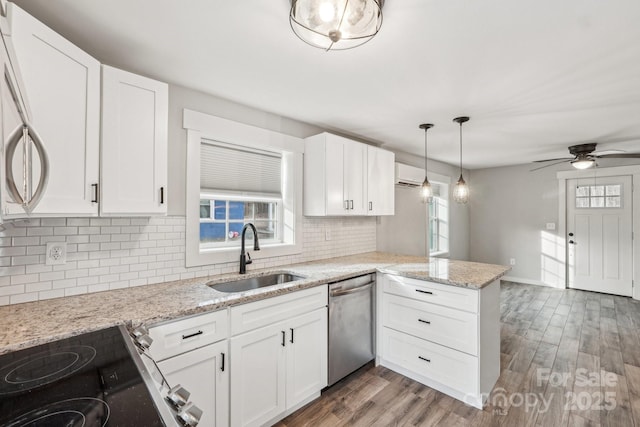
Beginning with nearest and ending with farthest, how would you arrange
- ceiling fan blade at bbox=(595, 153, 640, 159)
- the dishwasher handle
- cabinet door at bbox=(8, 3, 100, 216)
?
cabinet door at bbox=(8, 3, 100, 216)
the dishwasher handle
ceiling fan blade at bbox=(595, 153, 640, 159)

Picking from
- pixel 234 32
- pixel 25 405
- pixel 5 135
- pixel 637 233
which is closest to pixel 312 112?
pixel 234 32

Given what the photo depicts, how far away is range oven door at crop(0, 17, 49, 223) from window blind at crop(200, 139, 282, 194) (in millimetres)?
1471

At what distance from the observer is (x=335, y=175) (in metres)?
2.91

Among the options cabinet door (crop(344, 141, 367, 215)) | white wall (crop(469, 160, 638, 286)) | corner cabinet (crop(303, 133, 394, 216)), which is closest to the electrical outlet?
corner cabinet (crop(303, 133, 394, 216))

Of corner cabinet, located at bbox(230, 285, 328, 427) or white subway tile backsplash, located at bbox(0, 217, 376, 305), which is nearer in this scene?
white subway tile backsplash, located at bbox(0, 217, 376, 305)

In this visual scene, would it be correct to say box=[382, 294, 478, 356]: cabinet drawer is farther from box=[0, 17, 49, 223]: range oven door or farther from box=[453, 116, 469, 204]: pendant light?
box=[0, 17, 49, 223]: range oven door

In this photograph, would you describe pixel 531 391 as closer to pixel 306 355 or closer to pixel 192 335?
pixel 306 355

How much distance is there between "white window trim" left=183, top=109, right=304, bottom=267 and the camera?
2.21m

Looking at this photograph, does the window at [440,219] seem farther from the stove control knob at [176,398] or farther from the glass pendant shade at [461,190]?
the stove control knob at [176,398]

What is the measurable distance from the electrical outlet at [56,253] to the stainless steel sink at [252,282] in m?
0.84

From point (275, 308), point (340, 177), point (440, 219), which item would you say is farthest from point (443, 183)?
point (275, 308)

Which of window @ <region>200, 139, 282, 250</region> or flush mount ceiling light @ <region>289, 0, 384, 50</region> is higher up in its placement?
flush mount ceiling light @ <region>289, 0, 384, 50</region>

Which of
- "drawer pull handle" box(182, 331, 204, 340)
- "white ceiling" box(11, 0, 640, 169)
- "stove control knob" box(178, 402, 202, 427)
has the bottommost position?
"drawer pull handle" box(182, 331, 204, 340)

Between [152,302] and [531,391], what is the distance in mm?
2851
